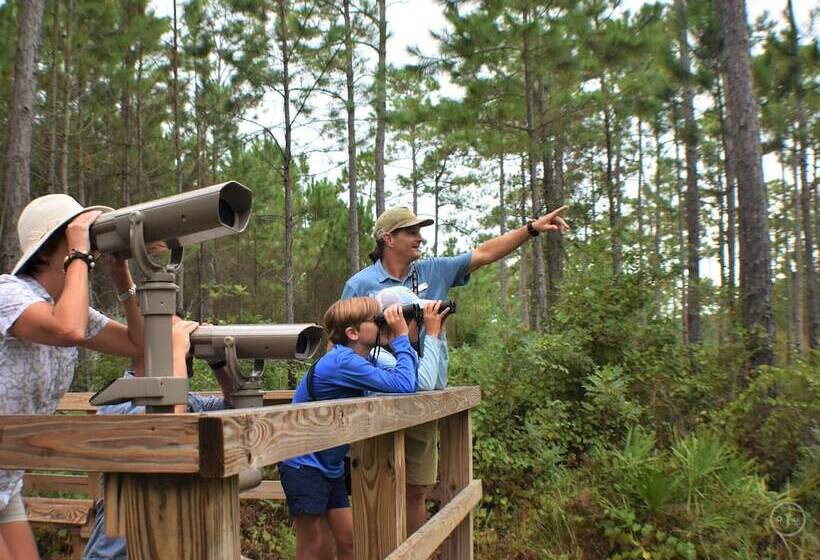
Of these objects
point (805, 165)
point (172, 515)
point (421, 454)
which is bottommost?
point (421, 454)

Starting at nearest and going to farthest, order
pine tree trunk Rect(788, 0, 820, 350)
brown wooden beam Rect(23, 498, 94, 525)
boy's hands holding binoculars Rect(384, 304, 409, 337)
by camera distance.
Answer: boy's hands holding binoculars Rect(384, 304, 409, 337) < brown wooden beam Rect(23, 498, 94, 525) < pine tree trunk Rect(788, 0, 820, 350)

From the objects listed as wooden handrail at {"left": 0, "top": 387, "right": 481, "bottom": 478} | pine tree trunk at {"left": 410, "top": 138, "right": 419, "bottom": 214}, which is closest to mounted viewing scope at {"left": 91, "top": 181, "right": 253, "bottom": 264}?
wooden handrail at {"left": 0, "top": 387, "right": 481, "bottom": 478}

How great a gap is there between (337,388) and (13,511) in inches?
41.5

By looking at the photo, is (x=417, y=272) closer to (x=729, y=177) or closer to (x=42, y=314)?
(x=42, y=314)

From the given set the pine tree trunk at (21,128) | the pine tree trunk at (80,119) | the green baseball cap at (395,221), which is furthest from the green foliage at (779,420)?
the pine tree trunk at (80,119)

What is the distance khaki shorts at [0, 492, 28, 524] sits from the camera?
1938 mm

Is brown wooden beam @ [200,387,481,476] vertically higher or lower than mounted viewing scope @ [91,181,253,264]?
lower

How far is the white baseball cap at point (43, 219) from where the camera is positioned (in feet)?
5.83

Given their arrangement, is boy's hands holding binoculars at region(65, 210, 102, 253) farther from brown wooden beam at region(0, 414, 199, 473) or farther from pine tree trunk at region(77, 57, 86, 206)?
pine tree trunk at region(77, 57, 86, 206)

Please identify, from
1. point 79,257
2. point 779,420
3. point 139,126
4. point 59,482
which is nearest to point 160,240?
point 79,257

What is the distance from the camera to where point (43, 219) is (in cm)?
181

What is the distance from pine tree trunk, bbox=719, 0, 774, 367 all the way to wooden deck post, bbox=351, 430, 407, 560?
5.92 meters

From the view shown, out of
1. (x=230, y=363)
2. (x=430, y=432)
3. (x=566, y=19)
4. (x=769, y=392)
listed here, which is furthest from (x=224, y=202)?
(x=566, y=19)

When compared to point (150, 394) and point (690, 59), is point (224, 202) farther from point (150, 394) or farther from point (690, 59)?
point (690, 59)
